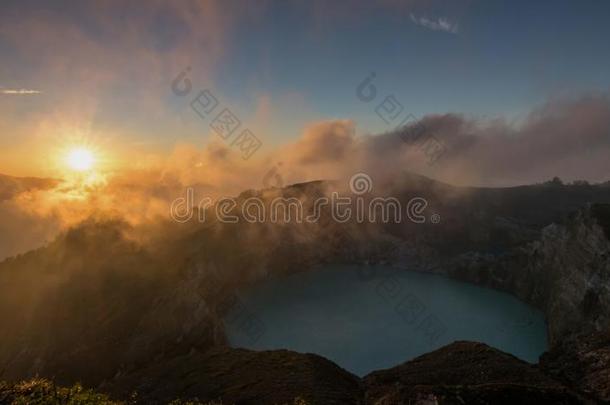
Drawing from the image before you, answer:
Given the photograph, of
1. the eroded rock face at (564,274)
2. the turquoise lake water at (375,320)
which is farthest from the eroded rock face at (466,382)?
the eroded rock face at (564,274)

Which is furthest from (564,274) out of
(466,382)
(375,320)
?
(466,382)

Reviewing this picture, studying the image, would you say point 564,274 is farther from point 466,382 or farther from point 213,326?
point 213,326

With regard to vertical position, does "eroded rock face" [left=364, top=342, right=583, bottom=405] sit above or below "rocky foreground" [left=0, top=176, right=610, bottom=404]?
below

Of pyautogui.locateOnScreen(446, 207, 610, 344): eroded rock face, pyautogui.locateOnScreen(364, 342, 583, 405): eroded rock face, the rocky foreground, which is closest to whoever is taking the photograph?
pyautogui.locateOnScreen(364, 342, 583, 405): eroded rock face

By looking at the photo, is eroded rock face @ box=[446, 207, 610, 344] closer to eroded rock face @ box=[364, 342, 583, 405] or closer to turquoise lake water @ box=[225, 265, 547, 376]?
turquoise lake water @ box=[225, 265, 547, 376]

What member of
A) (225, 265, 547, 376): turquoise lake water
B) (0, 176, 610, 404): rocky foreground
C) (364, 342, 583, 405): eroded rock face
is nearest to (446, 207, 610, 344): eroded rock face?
(0, 176, 610, 404): rocky foreground

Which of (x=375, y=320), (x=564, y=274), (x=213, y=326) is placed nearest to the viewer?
(x=213, y=326)

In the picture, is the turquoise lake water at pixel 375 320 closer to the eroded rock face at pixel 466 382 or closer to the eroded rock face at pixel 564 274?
the eroded rock face at pixel 564 274

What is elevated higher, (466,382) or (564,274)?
(564,274)

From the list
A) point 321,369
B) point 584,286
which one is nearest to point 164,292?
point 321,369
